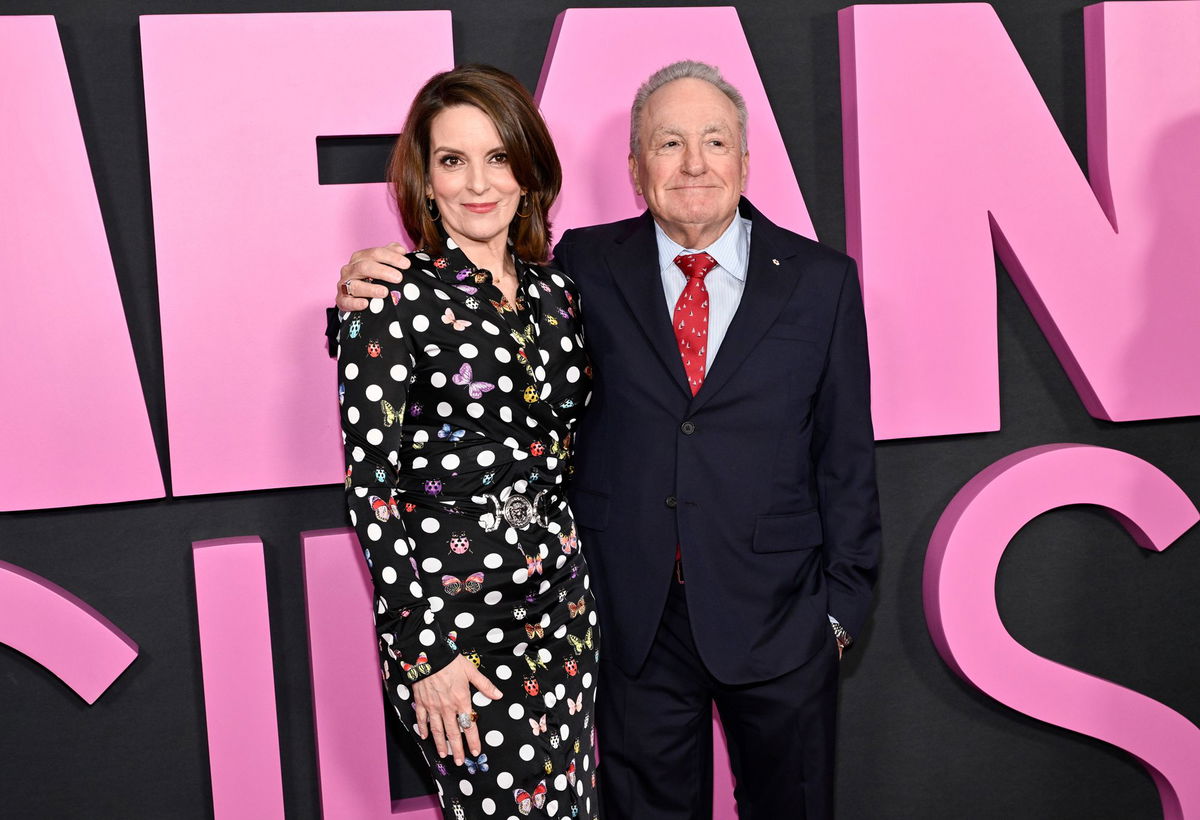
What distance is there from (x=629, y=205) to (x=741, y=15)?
1.94 feet

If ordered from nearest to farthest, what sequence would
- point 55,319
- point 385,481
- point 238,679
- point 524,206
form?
point 385,481 < point 524,206 < point 55,319 < point 238,679

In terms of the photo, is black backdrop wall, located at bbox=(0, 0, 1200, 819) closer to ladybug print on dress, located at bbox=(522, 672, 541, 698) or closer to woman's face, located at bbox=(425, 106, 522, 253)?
woman's face, located at bbox=(425, 106, 522, 253)

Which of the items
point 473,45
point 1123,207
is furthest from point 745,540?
point 1123,207

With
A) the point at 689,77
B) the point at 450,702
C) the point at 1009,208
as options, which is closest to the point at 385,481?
the point at 450,702

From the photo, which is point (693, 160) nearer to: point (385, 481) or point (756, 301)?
point (756, 301)

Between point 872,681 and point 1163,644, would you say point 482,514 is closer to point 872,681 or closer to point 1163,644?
point 872,681

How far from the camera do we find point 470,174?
198 cm

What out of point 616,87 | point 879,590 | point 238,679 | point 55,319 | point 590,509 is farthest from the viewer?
point 879,590

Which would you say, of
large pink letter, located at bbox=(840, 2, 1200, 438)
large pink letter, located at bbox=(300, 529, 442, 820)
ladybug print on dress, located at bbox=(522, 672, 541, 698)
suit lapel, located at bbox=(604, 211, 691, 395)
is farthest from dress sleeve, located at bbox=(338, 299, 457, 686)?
large pink letter, located at bbox=(840, 2, 1200, 438)

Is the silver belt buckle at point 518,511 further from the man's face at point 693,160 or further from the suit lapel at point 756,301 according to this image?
the man's face at point 693,160

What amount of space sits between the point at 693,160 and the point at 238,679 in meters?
1.54

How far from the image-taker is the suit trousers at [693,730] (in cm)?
226

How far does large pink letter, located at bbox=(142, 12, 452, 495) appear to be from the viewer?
8.02 ft

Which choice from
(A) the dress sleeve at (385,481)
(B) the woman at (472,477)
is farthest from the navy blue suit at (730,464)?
(A) the dress sleeve at (385,481)
